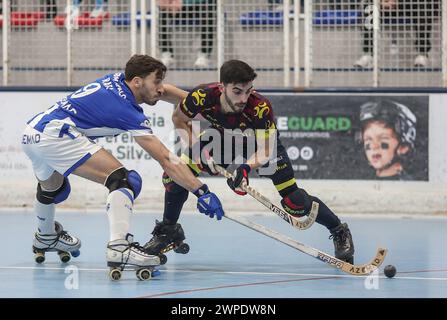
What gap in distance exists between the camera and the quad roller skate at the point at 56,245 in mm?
7848

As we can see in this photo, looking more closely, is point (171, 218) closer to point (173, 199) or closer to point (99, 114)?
point (173, 199)

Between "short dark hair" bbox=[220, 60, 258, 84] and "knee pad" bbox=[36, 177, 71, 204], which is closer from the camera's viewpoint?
"short dark hair" bbox=[220, 60, 258, 84]

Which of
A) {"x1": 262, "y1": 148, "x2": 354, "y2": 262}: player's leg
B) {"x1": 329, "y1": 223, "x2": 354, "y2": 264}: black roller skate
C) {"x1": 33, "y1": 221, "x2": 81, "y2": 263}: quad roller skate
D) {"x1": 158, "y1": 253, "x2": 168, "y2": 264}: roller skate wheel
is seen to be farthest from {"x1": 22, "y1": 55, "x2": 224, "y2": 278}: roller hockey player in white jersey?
{"x1": 329, "y1": 223, "x2": 354, "y2": 264}: black roller skate

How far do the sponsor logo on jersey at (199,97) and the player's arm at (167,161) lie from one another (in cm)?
91

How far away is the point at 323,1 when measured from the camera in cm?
1168

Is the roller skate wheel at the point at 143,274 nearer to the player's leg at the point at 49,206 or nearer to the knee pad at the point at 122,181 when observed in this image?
the knee pad at the point at 122,181

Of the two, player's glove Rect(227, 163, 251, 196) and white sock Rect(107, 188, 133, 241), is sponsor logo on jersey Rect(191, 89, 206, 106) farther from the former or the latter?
white sock Rect(107, 188, 133, 241)

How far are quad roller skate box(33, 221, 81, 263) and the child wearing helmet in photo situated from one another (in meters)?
4.38

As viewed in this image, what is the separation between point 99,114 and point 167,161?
0.57 meters

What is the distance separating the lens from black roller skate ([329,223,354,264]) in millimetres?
7723

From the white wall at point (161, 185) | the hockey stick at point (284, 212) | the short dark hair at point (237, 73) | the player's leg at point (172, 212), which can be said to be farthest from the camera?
the white wall at point (161, 185)

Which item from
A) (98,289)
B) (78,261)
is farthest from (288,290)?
(78,261)

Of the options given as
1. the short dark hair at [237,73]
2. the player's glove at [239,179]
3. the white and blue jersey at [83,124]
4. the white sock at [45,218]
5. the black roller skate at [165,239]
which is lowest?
the black roller skate at [165,239]

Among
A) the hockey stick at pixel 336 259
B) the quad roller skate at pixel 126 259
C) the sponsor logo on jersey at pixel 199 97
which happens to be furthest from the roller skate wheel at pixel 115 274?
the sponsor logo on jersey at pixel 199 97
